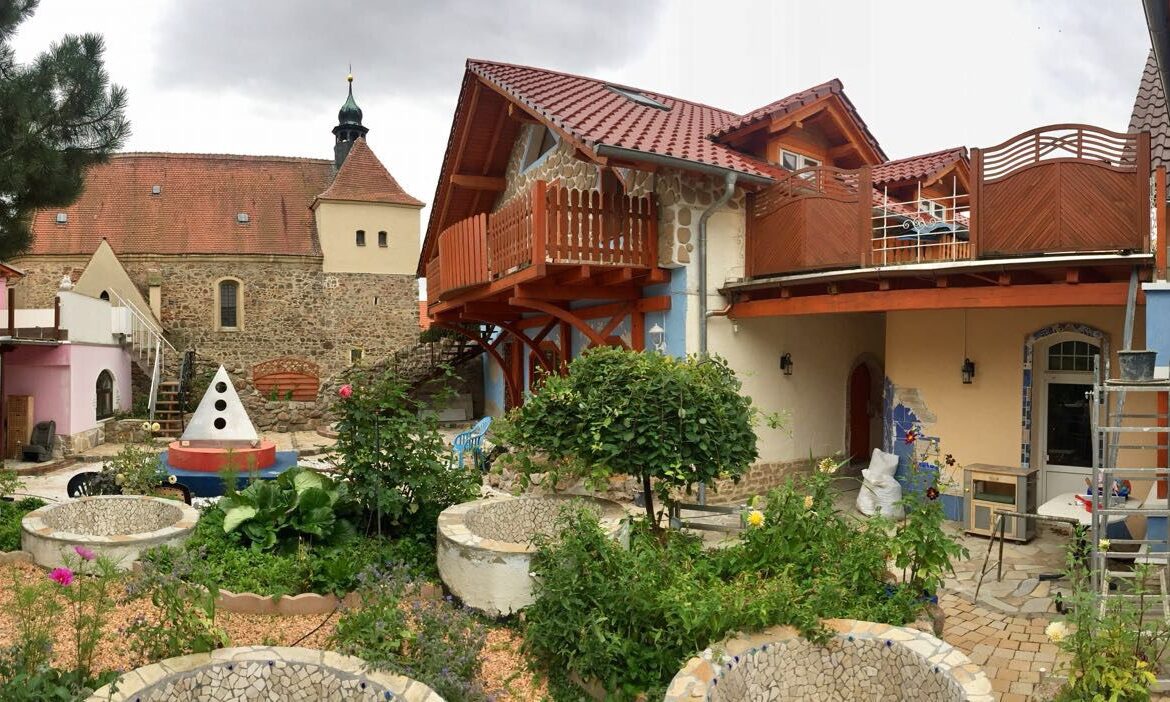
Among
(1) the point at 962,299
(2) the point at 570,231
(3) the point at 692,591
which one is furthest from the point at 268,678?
(1) the point at 962,299

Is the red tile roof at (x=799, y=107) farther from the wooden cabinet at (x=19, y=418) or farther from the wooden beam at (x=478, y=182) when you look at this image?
the wooden cabinet at (x=19, y=418)

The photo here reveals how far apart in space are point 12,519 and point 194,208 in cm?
1952

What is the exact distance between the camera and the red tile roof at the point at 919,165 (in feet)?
41.3

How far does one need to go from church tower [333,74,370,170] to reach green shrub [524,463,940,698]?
955 inches

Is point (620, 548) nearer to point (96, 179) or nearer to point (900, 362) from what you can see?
point (900, 362)

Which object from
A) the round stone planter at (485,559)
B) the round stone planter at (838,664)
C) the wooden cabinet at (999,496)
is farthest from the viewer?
the wooden cabinet at (999,496)

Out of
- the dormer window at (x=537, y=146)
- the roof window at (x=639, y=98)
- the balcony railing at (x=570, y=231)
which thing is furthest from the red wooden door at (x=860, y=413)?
the dormer window at (x=537, y=146)

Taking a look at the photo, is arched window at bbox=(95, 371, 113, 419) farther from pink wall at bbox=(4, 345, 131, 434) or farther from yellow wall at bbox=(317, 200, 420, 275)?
yellow wall at bbox=(317, 200, 420, 275)

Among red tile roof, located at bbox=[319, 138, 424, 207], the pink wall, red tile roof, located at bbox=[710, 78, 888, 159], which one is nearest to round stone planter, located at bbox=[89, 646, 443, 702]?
red tile roof, located at bbox=[710, 78, 888, 159]

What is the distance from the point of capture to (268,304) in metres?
23.3

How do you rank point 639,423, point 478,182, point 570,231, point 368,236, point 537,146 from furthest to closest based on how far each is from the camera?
point 368,236, point 478,182, point 537,146, point 570,231, point 639,423

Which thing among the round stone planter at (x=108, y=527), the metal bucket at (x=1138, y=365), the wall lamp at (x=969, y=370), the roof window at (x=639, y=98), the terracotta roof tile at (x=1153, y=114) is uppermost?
the roof window at (x=639, y=98)

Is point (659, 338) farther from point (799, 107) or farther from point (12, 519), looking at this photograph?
point (12, 519)

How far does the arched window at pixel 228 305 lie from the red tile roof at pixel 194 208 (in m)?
1.03
